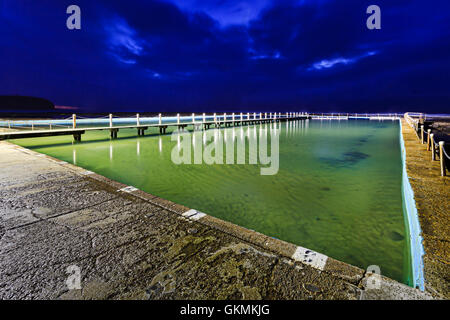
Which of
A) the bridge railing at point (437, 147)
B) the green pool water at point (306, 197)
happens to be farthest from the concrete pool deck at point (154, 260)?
the bridge railing at point (437, 147)

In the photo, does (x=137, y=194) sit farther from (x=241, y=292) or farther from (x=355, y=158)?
(x=355, y=158)

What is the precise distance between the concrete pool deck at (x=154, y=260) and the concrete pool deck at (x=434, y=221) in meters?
0.27

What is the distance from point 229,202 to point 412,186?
133 inches

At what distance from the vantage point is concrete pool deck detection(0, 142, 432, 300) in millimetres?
1744

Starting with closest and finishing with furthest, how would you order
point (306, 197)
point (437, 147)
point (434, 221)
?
point (434, 221)
point (306, 197)
point (437, 147)

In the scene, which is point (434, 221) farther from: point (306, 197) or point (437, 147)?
point (437, 147)

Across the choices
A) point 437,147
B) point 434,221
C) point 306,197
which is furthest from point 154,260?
point 437,147

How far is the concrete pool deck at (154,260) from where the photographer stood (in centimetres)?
174

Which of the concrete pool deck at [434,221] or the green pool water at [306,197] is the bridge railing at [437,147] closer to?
the concrete pool deck at [434,221]

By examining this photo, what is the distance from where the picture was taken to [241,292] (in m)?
1.75

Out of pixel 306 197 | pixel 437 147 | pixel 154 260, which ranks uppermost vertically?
pixel 437 147

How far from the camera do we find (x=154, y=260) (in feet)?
6.93

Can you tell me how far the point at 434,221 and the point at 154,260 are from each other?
3260mm
